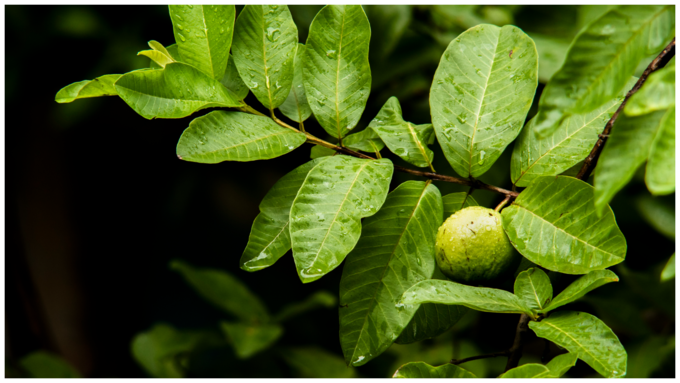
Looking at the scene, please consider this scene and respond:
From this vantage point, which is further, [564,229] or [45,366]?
[45,366]

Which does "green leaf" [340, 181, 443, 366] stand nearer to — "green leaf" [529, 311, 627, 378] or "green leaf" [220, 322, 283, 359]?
"green leaf" [529, 311, 627, 378]

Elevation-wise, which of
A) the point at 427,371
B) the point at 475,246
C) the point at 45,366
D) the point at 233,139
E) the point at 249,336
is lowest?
the point at 45,366

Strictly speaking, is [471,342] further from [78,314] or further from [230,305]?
[78,314]

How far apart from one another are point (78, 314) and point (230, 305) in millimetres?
680

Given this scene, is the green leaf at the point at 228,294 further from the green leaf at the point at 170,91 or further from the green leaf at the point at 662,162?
the green leaf at the point at 662,162

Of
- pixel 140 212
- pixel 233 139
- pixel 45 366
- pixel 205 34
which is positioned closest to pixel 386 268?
pixel 233 139

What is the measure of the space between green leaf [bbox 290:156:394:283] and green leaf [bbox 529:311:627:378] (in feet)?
Result: 0.60

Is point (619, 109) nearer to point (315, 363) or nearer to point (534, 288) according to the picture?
point (534, 288)

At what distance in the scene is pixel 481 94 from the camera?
20.2 inches

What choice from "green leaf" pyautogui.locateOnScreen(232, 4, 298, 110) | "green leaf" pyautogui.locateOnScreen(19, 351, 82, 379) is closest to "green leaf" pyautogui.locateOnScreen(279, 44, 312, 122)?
"green leaf" pyautogui.locateOnScreen(232, 4, 298, 110)

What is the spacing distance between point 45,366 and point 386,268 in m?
1.34

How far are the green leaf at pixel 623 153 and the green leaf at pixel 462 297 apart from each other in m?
0.13

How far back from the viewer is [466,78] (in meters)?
0.52

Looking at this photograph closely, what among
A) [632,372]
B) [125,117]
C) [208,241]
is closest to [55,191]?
[125,117]
